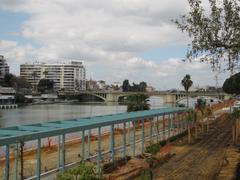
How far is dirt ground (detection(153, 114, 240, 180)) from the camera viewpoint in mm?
20656

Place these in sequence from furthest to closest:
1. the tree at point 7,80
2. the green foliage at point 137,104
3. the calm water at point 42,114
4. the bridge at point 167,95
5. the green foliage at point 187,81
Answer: the tree at point 7,80
the bridge at point 167,95
the calm water at point 42,114
the green foliage at point 187,81
the green foliage at point 137,104

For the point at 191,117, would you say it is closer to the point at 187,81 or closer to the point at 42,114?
the point at 187,81

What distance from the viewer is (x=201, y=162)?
24531mm

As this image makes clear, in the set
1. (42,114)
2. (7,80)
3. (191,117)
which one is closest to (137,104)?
(191,117)

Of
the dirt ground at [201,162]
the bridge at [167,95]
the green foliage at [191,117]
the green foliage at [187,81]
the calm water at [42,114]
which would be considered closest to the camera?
the dirt ground at [201,162]

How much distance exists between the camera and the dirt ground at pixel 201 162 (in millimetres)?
20656

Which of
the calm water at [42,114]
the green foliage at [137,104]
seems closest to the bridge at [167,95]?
the calm water at [42,114]

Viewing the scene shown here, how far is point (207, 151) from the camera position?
29.3 meters

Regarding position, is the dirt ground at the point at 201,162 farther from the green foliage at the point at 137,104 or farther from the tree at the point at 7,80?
the tree at the point at 7,80

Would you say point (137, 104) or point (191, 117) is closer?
point (191, 117)

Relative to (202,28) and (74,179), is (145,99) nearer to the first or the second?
(202,28)

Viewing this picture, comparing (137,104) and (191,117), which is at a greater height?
(137,104)

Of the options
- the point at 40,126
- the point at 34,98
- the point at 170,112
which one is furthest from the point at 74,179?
the point at 34,98

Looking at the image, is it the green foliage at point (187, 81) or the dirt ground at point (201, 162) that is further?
the green foliage at point (187, 81)
